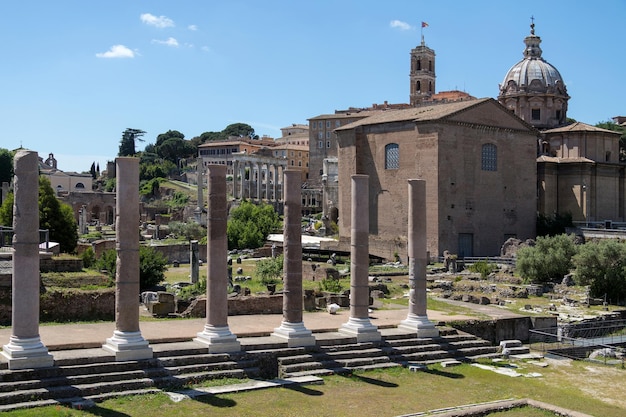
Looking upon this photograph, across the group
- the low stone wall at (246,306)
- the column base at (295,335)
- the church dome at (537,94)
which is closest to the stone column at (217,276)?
the column base at (295,335)

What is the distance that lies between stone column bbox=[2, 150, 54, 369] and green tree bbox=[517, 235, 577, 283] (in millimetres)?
23560

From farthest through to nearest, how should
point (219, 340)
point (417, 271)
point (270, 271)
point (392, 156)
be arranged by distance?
point (392, 156) → point (270, 271) → point (417, 271) → point (219, 340)

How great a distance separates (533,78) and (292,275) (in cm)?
4635

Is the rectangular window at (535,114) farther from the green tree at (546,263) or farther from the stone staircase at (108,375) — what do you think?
the stone staircase at (108,375)

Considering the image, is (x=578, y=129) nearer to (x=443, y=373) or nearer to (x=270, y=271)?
(x=270, y=271)

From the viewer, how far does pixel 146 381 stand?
12.9m

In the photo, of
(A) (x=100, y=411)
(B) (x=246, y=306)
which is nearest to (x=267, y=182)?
(B) (x=246, y=306)

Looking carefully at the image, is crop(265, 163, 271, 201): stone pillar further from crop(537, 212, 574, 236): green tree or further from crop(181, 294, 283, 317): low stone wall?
crop(181, 294, 283, 317): low stone wall

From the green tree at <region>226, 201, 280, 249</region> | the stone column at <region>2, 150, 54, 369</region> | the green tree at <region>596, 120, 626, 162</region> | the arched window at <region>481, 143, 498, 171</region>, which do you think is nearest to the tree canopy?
the green tree at <region>226, 201, 280, 249</region>

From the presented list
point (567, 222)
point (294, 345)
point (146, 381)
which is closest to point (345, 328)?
point (294, 345)

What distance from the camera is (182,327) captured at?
17.0m

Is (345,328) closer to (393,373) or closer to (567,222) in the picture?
(393,373)

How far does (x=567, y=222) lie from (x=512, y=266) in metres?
11.9

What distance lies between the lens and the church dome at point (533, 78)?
5716 cm
